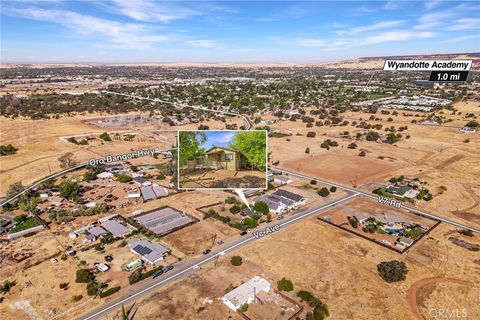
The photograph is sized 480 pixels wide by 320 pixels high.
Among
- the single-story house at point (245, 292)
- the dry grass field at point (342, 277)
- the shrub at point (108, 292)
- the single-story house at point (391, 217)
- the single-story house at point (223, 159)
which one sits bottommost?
the single-story house at point (391, 217)

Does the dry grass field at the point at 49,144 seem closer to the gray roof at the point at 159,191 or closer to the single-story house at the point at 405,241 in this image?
the gray roof at the point at 159,191

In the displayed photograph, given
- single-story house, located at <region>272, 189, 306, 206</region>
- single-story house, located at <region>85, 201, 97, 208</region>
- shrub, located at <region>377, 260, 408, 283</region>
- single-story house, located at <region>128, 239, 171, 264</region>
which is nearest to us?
shrub, located at <region>377, 260, 408, 283</region>

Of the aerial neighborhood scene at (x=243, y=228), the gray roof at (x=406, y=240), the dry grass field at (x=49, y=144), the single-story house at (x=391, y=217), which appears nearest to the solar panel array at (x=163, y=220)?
the aerial neighborhood scene at (x=243, y=228)

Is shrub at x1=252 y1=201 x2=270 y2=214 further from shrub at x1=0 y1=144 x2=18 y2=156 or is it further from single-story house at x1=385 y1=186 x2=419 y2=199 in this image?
shrub at x1=0 y1=144 x2=18 y2=156

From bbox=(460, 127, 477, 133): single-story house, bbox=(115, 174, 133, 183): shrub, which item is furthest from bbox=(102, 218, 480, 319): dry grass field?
bbox=(460, 127, 477, 133): single-story house

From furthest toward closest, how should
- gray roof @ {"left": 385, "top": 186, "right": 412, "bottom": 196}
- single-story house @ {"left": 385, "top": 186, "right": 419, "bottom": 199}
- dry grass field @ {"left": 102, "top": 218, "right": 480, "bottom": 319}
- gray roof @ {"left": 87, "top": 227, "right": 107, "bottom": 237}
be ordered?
gray roof @ {"left": 385, "top": 186, "right": 412, "bottom": 196}
single-story house @ {"left": 385, "top": 186, "right": 419, "bottom": 199}
gray roof @ {"left": 87, "top": 227, "right": 107, "bottom": 237}
dry grass field @ {"left": 102, "top": 218, "right": 480, "bottom": 319}

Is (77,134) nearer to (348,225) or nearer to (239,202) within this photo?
(239,202)

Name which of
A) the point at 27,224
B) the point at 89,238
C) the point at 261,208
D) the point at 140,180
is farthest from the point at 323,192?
the point at 27,224

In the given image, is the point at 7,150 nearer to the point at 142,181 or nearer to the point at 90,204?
the point at 142,181
